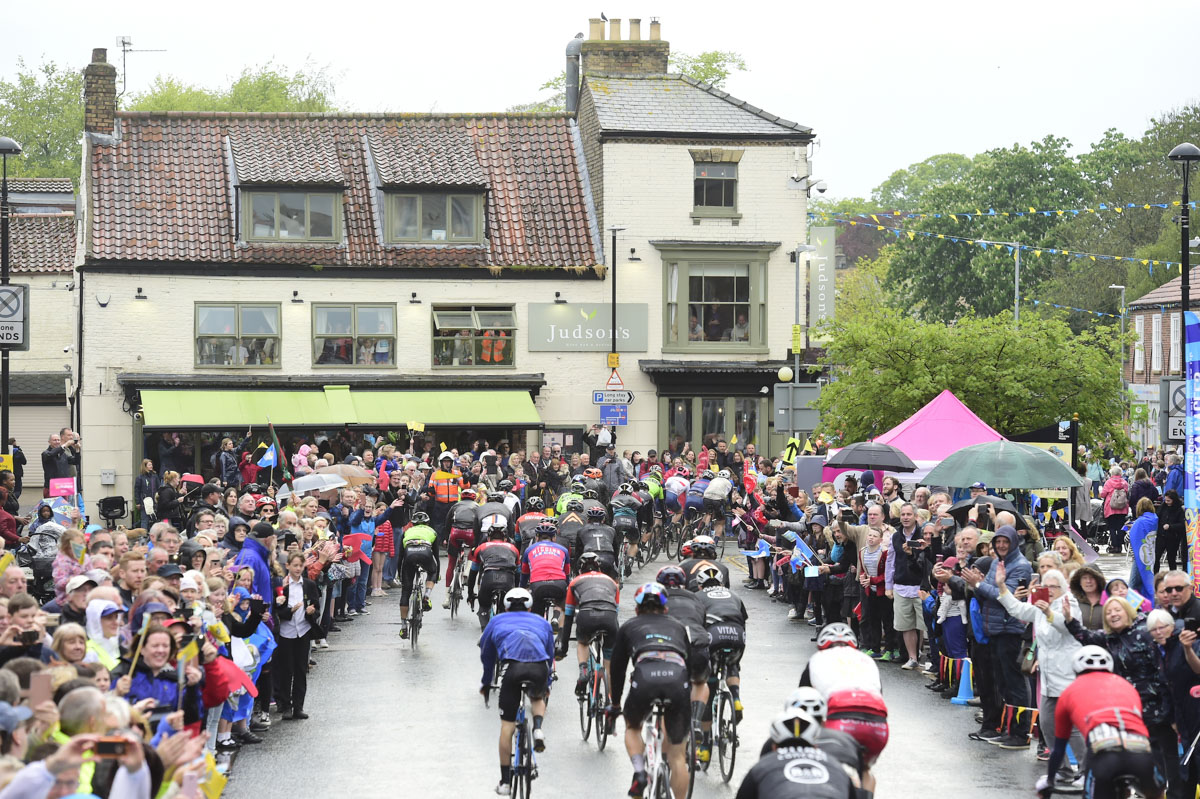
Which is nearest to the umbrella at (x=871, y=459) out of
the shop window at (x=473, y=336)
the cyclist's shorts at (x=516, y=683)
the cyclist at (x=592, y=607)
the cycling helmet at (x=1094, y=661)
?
the cyclist at (x=592, y=607)

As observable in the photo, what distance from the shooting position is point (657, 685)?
11258 mm

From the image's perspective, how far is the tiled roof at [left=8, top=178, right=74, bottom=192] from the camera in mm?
59625

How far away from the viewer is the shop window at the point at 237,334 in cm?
3722

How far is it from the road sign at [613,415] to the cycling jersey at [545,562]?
69.4 ft

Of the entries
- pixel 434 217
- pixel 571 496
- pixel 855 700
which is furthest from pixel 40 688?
pixel 434 217

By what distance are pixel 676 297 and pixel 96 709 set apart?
1253 inches

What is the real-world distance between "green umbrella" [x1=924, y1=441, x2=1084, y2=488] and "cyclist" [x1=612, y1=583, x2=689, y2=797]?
977cm

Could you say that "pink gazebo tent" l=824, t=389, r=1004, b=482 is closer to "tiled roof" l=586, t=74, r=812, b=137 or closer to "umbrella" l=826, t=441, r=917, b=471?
"umbrella" l=826, t=441, r=917, b=471

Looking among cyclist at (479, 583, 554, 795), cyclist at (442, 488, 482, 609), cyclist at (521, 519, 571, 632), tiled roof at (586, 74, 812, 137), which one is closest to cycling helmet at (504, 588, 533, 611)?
cyclist at (479, 583, 554, 795)

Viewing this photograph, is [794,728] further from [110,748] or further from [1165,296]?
[1165,296]

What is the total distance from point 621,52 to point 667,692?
107ft

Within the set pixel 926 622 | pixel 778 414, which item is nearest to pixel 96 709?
pixel 926 622

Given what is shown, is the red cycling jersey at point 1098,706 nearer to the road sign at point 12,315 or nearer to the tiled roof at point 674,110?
the road sign at point 12,315

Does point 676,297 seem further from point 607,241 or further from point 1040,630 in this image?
point 1040,630
